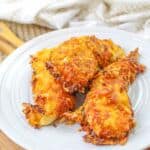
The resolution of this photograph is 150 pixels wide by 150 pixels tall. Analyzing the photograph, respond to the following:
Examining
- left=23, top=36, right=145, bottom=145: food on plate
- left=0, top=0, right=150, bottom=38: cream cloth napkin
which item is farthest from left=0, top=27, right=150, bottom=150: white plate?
left=0, top=0, right=150, bottom=38: cream cloth napkin

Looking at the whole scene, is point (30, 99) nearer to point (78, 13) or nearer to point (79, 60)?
point (79, 60)

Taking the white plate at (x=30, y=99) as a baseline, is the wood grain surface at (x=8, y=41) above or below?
below

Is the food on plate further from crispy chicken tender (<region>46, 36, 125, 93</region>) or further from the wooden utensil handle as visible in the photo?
the wooden utensil handle

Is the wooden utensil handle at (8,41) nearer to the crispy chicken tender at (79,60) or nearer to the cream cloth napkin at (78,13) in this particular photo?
the cream cloth napkin at (78,13)

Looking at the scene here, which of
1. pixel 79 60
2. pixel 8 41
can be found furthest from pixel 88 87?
pixel 8 41

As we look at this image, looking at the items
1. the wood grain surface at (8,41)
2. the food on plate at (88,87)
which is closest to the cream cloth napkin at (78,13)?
the wood grain surface at (8,41)

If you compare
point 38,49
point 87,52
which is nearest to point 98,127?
point 87,52
